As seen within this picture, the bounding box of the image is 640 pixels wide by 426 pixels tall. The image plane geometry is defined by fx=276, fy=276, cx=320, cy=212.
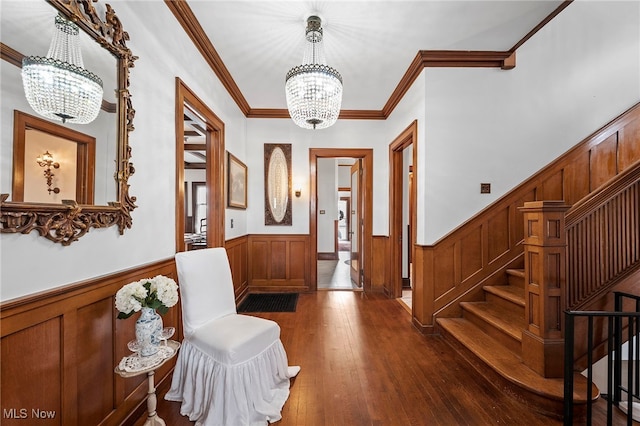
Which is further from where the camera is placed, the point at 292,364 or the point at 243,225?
the point at 243,225

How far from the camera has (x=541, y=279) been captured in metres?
1.93

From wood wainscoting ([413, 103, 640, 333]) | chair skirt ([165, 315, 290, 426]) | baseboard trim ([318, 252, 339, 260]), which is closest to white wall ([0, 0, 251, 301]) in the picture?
chair skirt ([165, 315, 290, 426])

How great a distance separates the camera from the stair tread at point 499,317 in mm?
2332

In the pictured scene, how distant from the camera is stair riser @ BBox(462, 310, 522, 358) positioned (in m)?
2.24

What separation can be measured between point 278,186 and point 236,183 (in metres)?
0.89

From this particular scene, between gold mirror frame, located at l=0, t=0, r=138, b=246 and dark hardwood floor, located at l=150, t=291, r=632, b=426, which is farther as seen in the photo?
dark hardwood floor, located at l=150, t=291, r=632, b=426

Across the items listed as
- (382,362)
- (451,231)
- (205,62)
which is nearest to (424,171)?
(451,231)

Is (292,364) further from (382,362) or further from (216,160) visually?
(216,160)

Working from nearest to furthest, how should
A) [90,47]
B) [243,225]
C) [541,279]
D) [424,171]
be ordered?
[90,47]
[541,279]
[424,171]
[243,225]

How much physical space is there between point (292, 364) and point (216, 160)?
2.34 metres

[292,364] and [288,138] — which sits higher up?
[288,138]

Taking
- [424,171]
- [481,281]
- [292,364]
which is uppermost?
[424,171]

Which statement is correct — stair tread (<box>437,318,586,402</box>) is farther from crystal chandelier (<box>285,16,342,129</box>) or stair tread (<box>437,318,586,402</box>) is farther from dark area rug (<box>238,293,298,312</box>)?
crystal chandelier (<box>285,16,342,129</box>)

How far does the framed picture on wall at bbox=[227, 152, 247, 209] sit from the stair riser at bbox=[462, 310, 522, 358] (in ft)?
10.1
